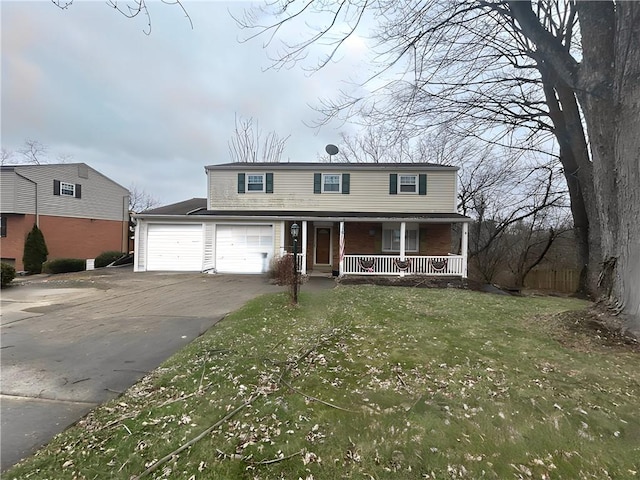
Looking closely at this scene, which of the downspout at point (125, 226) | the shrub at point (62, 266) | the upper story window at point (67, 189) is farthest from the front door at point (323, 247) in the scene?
the downspout at point (125, 226)

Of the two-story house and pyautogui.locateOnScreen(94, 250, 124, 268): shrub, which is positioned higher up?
the two-story house

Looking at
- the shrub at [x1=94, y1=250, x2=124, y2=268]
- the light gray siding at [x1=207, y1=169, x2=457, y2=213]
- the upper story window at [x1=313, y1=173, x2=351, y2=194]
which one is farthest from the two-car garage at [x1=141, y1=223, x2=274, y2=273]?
the shrub at [x1=94, y1=250, x2=124, y2=268]

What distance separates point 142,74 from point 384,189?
11.0 metres

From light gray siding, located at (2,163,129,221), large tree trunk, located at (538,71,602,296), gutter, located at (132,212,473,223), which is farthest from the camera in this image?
light gray siding, located at (2,163,129,221)

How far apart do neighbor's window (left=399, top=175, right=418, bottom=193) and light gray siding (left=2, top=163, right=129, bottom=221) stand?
21.3 m

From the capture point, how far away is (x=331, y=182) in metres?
15.8

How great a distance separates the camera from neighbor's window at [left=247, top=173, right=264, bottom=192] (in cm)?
1591

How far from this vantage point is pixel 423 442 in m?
2.58

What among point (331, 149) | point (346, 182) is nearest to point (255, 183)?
point (346, 182)

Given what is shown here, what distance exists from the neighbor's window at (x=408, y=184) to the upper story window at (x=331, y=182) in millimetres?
2637

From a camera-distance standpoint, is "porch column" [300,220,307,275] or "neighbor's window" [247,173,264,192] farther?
"neighbor's window" [247,173,264,192]

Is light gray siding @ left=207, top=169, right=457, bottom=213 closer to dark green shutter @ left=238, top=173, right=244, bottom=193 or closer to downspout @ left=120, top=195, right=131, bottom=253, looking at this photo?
dark green shutter @ left=238, top=173, right=244, bottom=193

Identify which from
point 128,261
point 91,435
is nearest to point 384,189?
point 91,435

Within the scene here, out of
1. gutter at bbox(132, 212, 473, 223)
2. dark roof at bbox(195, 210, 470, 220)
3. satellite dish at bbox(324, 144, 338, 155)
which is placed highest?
satellite dish at bbox(324, 144, 338, 155)
